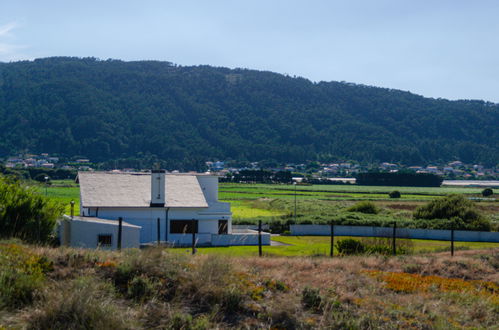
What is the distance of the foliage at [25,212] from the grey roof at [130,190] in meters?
11.4

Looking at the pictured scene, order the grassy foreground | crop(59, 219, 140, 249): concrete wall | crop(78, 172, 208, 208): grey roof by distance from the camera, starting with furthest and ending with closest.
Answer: crop(78, 172, 208, 208): grey roof < crop(59, 219, 140, 249): concrete wall < the grassy foreground

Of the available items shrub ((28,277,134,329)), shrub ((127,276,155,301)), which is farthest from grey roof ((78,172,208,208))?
shrub ((28,277,134,329))

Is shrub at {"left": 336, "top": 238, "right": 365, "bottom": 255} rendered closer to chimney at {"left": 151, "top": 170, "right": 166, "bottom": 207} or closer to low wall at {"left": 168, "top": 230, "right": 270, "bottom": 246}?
low wall at {"left": 168, "top": 230, "right": 270, "bottom": 246}

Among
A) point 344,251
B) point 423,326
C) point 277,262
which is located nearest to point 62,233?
point 344,251

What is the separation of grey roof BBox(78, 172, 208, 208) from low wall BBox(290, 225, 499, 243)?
415 inches

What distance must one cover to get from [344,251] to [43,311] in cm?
1774

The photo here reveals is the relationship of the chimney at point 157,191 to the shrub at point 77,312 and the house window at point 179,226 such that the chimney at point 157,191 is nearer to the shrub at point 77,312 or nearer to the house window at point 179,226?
the house window at point 179,226

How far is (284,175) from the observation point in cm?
15025

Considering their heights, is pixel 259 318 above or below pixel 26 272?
below

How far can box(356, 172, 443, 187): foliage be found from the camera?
146250 mm

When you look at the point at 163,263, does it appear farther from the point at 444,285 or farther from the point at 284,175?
the point at 284,175

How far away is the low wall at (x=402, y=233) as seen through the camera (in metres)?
41.2

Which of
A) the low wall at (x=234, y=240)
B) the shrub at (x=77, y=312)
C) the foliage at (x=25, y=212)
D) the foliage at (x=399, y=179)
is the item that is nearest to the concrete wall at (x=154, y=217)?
the low wall at (x=234, y=240)

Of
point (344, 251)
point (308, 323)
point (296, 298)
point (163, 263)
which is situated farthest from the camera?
point (344, 251)
